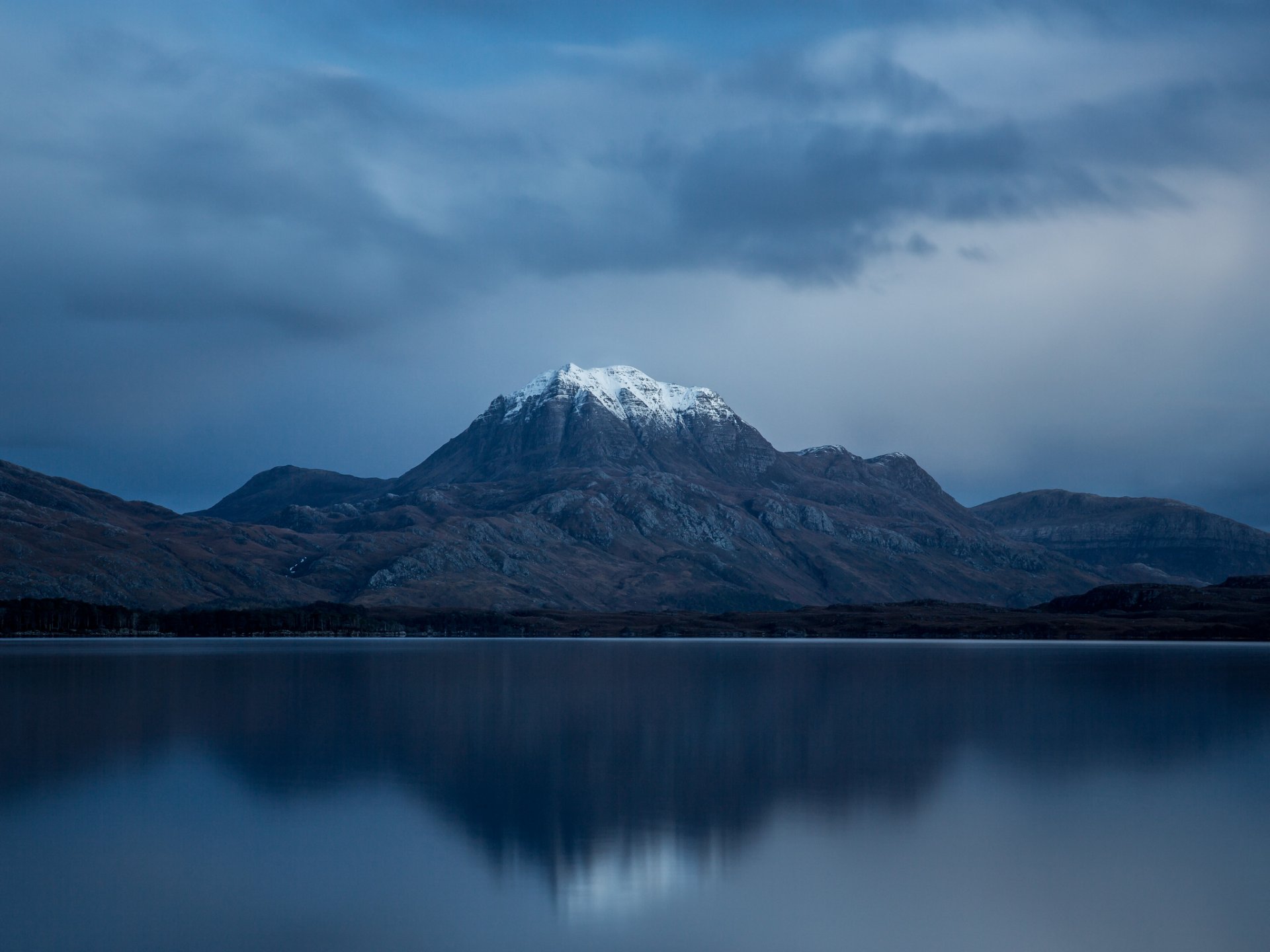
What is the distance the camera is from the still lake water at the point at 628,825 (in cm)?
2152

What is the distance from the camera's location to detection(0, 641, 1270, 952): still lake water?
21516 mm

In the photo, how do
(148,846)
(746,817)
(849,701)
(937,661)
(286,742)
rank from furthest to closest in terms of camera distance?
(937,661)
(849,701)
(286,742)
(746,817)
(148,846)

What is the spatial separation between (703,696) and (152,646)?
125 metres

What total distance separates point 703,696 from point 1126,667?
6521 centimetres

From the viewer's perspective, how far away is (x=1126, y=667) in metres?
117

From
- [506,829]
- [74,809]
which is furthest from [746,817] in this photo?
[74,809]

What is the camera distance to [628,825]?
30.0 meters

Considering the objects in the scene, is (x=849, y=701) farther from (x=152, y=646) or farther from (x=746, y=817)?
(x=152, y=646)

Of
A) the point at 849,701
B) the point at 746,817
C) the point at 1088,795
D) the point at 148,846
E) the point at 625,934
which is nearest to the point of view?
the point at 625,934

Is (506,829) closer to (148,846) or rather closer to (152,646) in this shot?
(148,846)

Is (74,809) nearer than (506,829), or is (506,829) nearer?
(506,829)

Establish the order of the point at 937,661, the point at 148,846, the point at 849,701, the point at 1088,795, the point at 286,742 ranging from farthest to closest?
the point at 937,661 → the point at 849,701 → the point at 286,742 → the point at 1088,795 → the point at 148,846

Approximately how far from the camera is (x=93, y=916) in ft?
71.2

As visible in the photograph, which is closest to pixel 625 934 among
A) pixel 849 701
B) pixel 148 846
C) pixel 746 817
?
pixel 746 817
